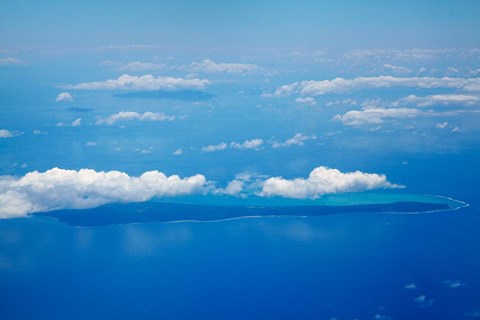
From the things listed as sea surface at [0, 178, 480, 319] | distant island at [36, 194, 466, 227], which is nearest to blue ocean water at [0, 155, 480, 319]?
sea surface at [0, 178, 480, 319]

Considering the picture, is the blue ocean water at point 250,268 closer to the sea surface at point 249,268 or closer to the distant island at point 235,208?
the sea surface at point 249,268

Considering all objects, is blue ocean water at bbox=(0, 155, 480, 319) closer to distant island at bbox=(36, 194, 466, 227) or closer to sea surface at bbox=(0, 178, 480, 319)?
sea surface at bbox=(0, 178, 480, 319)

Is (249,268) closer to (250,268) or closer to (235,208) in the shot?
(250,268)

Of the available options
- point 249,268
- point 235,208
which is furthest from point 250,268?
point 235,208

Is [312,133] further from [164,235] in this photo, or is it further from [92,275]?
[92,275]

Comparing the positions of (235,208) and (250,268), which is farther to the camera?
(235,208)

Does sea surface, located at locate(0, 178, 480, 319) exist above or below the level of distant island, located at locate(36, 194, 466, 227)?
below

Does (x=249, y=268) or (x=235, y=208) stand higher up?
(x=235, y=208)

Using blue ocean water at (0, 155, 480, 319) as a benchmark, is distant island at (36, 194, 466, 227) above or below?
above

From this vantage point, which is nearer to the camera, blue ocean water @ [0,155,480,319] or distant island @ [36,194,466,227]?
blue ocean water @ [0,155,480,319]

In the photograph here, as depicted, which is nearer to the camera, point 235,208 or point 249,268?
point 249,268
